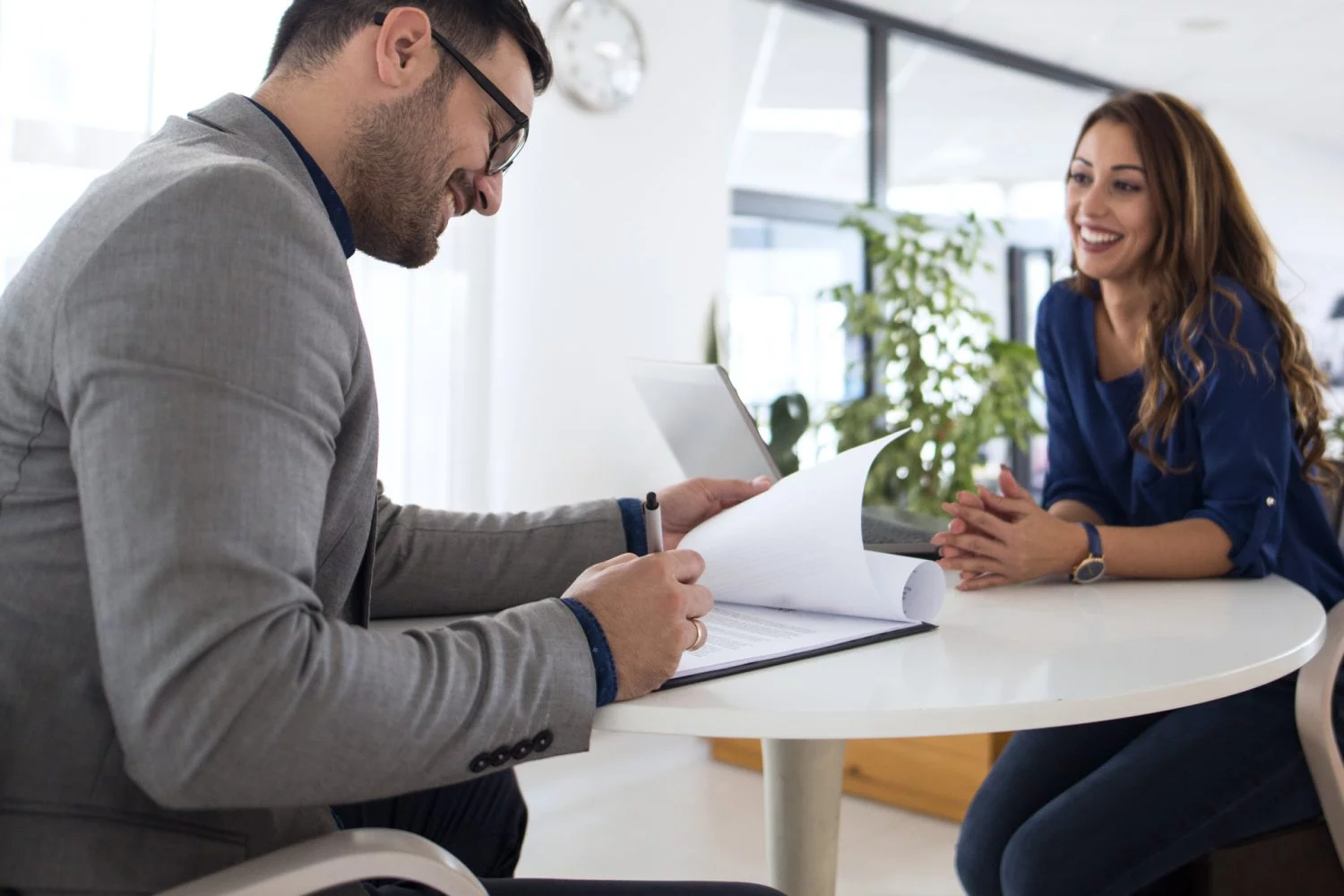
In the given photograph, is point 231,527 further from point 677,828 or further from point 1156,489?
point 677,828

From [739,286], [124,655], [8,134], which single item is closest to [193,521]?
[124,655]

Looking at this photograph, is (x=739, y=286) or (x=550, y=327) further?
(x=739, y=286)

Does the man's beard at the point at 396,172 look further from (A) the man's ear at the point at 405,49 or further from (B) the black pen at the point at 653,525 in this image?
(B) the black pen at the point at 653,525

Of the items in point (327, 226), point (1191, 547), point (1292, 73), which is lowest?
point (1191, 547)

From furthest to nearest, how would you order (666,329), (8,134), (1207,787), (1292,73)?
(1292,73) < (666,329) < (8,134) < (1207,787)

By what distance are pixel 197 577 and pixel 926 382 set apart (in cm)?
383

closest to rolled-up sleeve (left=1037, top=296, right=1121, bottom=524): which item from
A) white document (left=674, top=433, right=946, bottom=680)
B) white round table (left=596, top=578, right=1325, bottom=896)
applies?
white round table (left=596, top=578, right=1325, bottom=896)

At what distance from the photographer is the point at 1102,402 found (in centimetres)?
172

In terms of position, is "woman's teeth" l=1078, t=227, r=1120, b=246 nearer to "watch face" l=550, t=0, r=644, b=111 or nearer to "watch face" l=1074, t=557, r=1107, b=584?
"watch face" l=1074, t=557, r=1107, b=584

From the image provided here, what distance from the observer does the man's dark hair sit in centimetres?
100

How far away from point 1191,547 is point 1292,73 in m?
5.83

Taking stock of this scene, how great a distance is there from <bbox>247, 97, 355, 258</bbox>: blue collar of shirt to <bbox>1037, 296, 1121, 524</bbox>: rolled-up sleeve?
120 cm

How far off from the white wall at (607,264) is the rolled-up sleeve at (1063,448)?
165cm

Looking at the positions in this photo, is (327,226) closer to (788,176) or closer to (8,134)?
(8,134)
